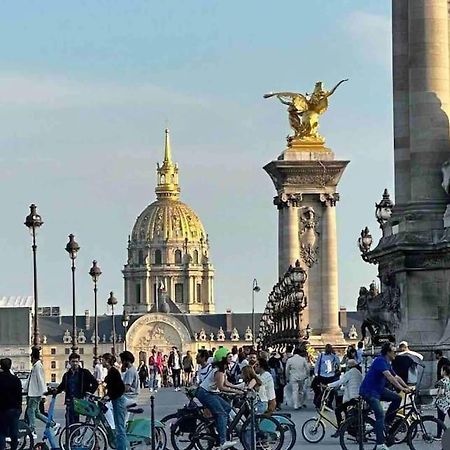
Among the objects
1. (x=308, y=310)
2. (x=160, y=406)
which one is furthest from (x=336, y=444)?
(x=308, y=310)

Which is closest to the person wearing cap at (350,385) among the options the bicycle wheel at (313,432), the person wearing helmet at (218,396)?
the bicycle wheel at (313,432)

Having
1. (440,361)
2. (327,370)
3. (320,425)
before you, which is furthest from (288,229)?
(440,361)

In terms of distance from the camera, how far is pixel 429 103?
3644 cm

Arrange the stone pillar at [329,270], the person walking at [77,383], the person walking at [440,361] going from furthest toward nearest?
the stone pillar at [329,270], the person walking at [77,383], the person walking at [440,361]

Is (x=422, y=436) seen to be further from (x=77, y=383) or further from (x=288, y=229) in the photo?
(x=288, y=229)

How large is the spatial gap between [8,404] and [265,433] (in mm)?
3775

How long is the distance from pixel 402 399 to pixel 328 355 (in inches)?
500

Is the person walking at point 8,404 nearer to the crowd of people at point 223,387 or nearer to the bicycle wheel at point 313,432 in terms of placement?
the crowd of people at point 223,387

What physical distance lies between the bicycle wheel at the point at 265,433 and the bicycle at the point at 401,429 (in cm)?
103

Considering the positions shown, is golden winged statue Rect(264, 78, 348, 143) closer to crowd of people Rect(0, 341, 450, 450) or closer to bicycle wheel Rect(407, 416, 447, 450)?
crowd of people Rect(0, 341, 450, 450)

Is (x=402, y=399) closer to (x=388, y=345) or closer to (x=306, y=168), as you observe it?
(x=388, y=345)

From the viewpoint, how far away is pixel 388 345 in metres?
Answer: 27.0

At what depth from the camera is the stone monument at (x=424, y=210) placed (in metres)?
35.3

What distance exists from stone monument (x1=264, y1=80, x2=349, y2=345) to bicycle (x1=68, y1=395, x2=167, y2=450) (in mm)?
58983
